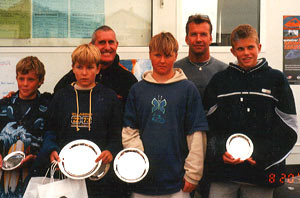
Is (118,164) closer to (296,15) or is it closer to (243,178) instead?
(243,178)

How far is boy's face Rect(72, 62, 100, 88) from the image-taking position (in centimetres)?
230

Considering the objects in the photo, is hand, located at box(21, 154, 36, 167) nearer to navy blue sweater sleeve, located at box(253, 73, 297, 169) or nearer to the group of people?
the group of people

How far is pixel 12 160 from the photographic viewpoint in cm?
232

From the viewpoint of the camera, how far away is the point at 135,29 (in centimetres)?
368

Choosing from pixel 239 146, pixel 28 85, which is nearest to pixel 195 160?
pixel 239 146

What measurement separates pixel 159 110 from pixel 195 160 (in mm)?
445

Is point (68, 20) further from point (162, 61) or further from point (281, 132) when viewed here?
point (281, 132)

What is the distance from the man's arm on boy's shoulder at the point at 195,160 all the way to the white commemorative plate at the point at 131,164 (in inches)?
12.3

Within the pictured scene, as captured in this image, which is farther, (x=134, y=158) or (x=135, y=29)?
(x=135, y=29)

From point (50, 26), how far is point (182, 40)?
5.19ft

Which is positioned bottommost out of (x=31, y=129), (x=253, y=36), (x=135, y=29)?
(x=31, y=129)

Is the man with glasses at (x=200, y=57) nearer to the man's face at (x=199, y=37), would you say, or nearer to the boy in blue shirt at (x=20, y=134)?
the man's face at (x=199, y=37)

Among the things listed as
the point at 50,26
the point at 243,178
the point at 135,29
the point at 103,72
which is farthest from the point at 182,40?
the point at 243,178

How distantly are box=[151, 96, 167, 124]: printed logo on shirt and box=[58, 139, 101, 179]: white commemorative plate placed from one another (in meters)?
0.47
